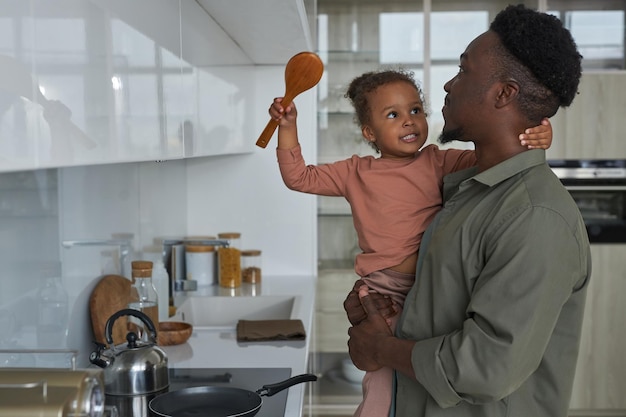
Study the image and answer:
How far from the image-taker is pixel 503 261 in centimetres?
126

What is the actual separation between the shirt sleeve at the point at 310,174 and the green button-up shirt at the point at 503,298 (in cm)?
40

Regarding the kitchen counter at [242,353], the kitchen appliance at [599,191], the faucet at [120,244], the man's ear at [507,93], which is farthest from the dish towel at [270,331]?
the kitchen appliance at [599,191]

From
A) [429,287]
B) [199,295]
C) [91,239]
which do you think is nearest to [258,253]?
[199,295]

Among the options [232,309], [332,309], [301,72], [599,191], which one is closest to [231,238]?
[232,309]

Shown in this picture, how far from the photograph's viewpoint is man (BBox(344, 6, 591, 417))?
125 centimetres

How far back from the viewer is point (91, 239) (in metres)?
2.02

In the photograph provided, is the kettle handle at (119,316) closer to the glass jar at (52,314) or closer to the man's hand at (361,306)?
the glass jar at (52,314)

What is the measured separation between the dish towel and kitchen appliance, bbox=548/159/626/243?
204 cm

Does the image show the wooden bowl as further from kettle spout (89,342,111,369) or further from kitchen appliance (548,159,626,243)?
kitchen appliance (548,159,626,243)

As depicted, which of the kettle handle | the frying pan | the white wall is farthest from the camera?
the white wall

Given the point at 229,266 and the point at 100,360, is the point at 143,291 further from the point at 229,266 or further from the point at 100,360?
the point at 229,266

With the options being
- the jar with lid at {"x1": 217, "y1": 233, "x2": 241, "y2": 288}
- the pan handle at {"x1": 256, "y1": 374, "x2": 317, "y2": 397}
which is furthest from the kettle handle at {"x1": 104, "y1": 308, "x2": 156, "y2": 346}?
the jar with lid at {"x1": 217, "y1": 233, "x2": 241, "y2": 288}

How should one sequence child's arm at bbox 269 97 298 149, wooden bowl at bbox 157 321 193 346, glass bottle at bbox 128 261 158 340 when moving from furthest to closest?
wooden bowl at bbox 157 321 193 346 → glass bottle at bbox 128 261 158 340 → child's arm at bbox 269 97 298 149

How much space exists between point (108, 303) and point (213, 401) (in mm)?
528
